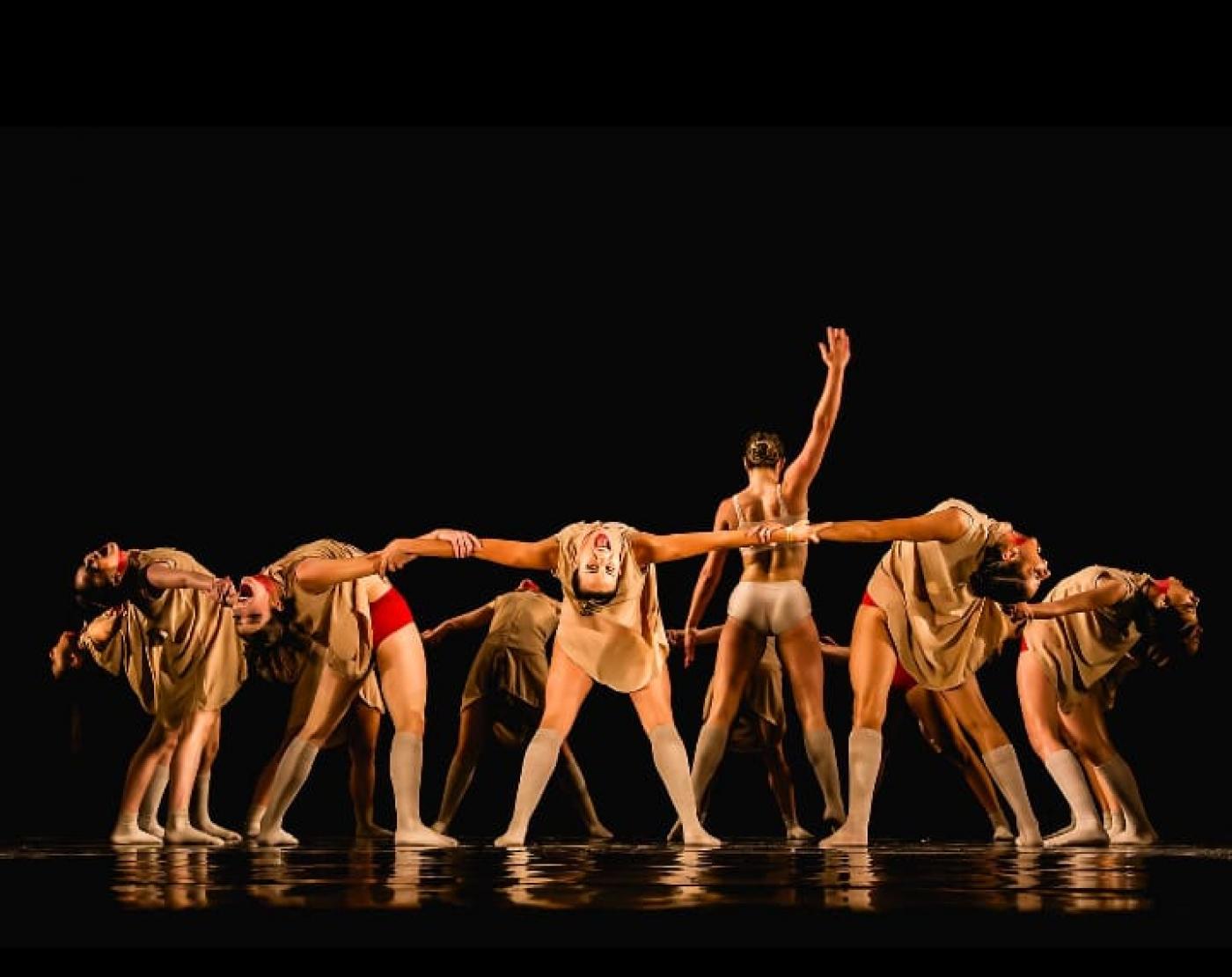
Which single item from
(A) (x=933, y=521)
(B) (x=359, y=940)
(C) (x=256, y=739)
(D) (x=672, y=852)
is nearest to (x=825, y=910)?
(B) (x=359, y=940)

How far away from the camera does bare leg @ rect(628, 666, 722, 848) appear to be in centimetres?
677

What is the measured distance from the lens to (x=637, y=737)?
33.1ft

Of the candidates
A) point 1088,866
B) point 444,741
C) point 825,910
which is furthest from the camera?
point 444,741

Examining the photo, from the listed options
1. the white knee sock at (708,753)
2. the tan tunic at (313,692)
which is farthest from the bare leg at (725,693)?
the tan tunic at (313,692)

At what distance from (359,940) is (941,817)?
21.0 ft

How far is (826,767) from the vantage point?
764 cm

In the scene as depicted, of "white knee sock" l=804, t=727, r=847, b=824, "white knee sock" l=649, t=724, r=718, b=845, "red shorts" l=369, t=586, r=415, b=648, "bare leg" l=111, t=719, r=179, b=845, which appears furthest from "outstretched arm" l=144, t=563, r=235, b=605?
"white knee sock" l=804, t=727, r=847, b=824

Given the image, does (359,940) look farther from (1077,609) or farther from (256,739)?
(256,739)

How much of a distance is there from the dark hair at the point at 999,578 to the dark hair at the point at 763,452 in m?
1.02

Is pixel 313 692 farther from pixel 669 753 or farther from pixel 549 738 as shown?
pixel 669 753

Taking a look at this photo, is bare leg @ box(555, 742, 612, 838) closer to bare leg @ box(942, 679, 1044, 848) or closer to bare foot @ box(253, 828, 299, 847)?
bare foot @ box(253, 828, 299, 847)

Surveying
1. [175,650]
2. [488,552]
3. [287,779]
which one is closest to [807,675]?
[488,552]

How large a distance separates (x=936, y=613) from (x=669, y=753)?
1.10m

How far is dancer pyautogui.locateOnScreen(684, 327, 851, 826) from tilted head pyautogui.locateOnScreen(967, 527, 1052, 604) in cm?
88
